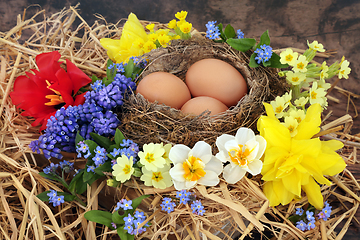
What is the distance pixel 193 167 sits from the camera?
2.39 ft

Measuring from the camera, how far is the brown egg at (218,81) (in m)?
0.98

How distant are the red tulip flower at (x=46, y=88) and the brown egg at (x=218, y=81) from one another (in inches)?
15.9

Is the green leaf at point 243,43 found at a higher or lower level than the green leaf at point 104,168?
higher

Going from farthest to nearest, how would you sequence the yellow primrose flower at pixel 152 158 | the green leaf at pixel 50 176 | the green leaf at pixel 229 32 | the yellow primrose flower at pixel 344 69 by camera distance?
1. the green leaf at pixel 229 32
2. the yellow primrose flower at pixel 344 69
3. the green leaf at pixel 50 176
4. the yellow primrose flower at pixel 152 158

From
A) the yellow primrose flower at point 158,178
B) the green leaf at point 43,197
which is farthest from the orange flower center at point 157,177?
the green leaf at point 43,197

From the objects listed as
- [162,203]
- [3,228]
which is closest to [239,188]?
[162,203]

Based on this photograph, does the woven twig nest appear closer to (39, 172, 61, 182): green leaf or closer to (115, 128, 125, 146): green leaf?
(115, 128, 125, 146): green leaf

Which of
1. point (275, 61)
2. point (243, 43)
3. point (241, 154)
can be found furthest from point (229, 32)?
point (241, 154)

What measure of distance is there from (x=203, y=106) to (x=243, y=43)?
286 mm

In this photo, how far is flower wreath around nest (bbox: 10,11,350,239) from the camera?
722 mm

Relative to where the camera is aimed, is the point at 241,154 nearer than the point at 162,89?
Yes

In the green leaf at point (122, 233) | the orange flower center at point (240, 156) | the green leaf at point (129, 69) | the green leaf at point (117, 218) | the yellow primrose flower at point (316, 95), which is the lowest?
the green leaf at point (122, 233)

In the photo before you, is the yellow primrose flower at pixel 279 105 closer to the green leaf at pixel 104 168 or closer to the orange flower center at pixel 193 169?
the orange flower center at pixel 193 169

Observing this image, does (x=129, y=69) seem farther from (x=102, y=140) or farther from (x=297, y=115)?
(x=297, y=115)
